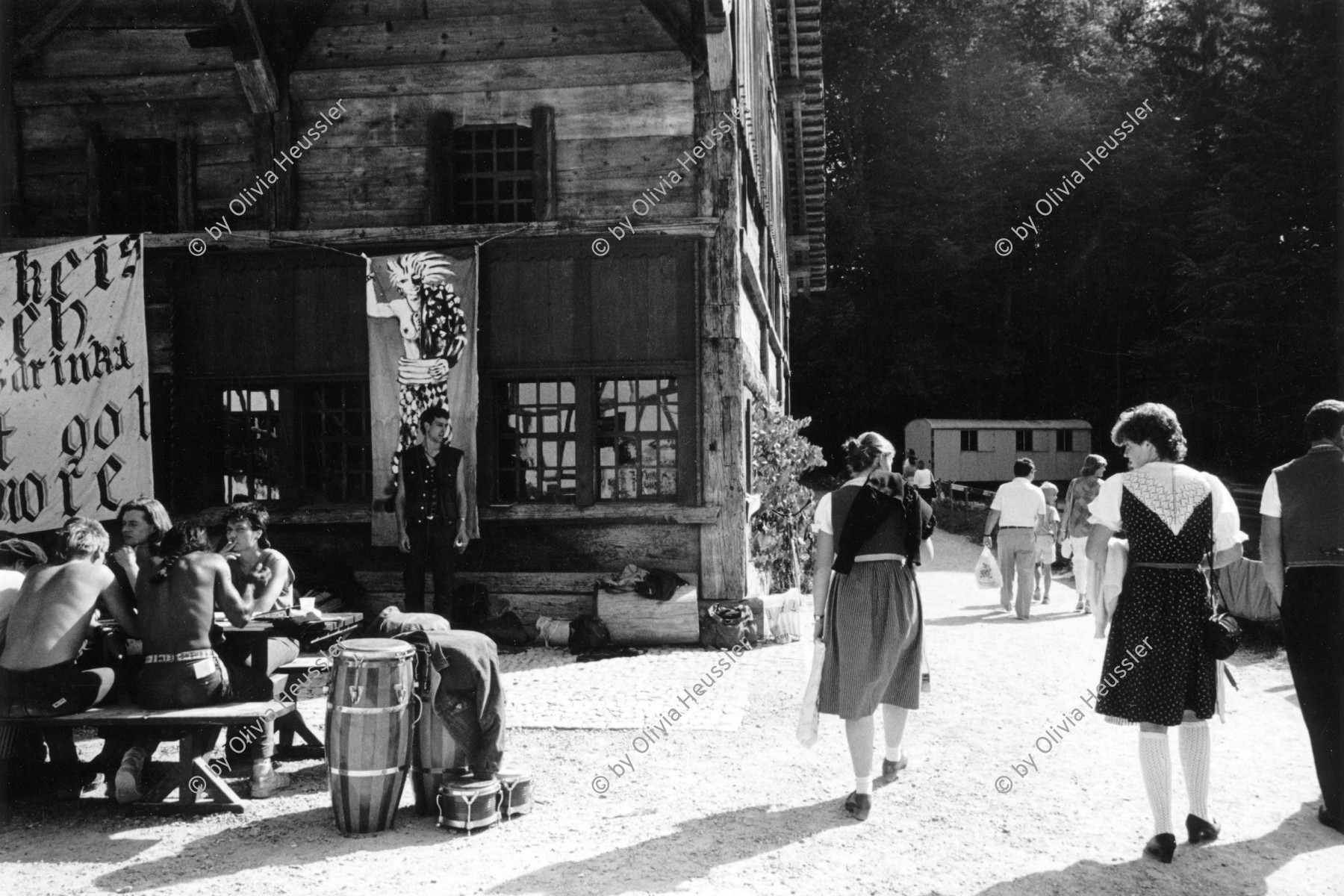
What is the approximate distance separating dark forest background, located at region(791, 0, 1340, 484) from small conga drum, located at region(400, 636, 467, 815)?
2771cm

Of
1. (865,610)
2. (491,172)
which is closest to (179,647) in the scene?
(865,610)

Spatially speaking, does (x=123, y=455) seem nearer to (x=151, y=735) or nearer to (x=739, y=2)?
(x=151, y=735)

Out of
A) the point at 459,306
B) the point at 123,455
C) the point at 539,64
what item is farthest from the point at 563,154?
the point at 123,455

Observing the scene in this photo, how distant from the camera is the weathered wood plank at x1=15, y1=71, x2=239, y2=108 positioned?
991 centimetres

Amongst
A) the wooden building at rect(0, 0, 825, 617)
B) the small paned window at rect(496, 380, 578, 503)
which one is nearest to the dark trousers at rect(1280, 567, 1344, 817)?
the wooden building at rect(0, 0, 825, 617)

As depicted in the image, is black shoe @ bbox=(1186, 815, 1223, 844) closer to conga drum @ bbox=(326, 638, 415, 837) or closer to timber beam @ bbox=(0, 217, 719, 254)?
conga drum @ bbox=(326, 638, 415, 837)

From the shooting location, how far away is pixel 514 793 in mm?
4945

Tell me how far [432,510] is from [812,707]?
15.5 feet

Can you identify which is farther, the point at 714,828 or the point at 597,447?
the point at 597,447

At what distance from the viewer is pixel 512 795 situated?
16.2 feet

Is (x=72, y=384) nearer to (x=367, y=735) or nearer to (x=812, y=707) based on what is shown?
(x=367, y=735)

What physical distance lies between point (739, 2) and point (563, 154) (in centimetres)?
342

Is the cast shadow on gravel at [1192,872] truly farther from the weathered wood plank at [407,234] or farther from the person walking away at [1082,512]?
the person walking away at [1082,512]

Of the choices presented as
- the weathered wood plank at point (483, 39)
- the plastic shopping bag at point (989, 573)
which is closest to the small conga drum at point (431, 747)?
the weathered wood plank at point (483, 39)
